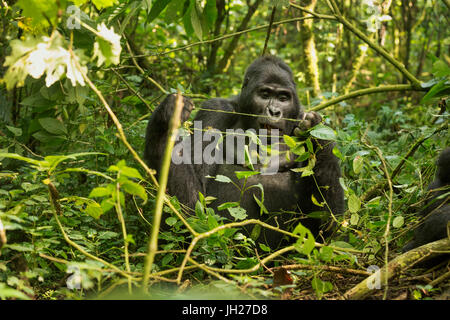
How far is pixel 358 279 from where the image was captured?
242cm

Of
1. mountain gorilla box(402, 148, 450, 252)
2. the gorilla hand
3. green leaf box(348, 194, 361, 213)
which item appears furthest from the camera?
the gorilla hand

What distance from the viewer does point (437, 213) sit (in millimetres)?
2566

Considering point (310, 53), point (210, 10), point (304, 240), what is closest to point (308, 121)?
point (210, 10)

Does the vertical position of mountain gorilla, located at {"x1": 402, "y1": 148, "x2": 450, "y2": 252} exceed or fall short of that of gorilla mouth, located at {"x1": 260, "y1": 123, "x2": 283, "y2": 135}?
it falls short

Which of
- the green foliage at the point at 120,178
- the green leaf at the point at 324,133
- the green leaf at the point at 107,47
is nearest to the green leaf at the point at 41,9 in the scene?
the green foliage at the point at 120,178

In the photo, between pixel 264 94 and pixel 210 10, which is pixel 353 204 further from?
pixel 210 10

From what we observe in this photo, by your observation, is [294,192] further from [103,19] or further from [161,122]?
[103,19]

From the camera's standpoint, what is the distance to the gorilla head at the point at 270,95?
12.6 feet

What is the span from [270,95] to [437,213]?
73.0 inches

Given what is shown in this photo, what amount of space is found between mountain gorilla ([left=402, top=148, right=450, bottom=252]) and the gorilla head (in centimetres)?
132

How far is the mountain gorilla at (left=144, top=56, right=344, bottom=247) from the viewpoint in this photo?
348cm

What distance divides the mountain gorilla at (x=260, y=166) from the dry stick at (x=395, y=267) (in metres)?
1.12

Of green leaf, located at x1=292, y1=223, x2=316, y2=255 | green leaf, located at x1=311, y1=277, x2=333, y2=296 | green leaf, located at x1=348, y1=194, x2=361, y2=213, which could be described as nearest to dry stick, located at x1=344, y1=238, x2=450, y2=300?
green leaf, located at x1=311, y1=277, x2=333, y2=296

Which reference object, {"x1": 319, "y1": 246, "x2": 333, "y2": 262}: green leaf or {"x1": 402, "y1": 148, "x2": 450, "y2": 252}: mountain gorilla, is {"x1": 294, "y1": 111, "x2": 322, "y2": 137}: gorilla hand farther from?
{"x1": 319, "y1": 246, "x2": 333, "y2": 262}: green leaf
